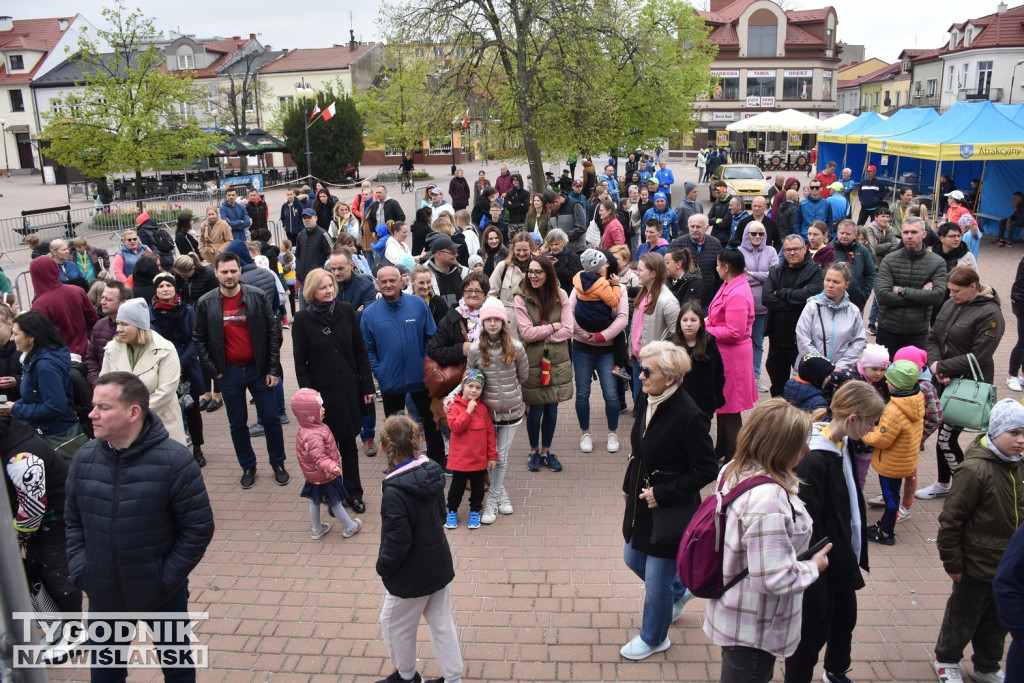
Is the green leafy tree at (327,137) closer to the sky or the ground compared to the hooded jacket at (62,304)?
closer to the sky

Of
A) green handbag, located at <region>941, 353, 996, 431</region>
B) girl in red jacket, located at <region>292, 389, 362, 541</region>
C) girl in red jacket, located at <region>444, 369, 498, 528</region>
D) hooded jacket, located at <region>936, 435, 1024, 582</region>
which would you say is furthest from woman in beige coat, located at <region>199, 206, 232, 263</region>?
hooded jacket, located at <region>936, 435, 1024, 582</region>

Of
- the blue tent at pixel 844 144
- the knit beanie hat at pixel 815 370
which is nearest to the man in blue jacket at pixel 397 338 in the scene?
the knit beanie hat at pixel 815 370

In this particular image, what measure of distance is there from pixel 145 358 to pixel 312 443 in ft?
4.98

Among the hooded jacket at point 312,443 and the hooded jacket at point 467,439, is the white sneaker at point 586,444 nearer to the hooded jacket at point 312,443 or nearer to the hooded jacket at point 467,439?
the hooded jacket at point 467,439

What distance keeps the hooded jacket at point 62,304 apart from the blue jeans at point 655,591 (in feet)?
20.0

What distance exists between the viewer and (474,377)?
5754mm

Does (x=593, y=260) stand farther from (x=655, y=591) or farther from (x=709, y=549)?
(x=709, y=549)

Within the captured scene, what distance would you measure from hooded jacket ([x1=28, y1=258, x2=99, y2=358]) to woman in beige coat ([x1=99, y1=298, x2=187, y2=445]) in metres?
2.01

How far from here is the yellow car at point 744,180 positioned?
2516 centimetres

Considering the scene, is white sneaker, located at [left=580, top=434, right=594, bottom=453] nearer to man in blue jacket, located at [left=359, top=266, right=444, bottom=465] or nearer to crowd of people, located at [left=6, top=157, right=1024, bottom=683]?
crowd of people, located at [left=6, top=157, right=1024, bottom=683]

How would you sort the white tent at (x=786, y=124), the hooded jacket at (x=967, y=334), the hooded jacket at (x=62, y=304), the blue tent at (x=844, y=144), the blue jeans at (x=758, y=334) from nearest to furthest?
the hooded jacket at (x=967, y=334), the hooded jacket at (x=62, y=304), the blue jeans at (x=758, y=334), the blue tent at (x=844, y=144), the white tent at (x=786, y=124)

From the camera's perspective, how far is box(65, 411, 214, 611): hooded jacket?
3.48m

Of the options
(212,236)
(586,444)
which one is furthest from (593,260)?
(212,236)

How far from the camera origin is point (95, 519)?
351cm
